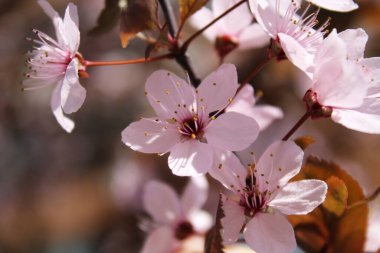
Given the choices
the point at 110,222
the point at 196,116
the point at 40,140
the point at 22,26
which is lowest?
the point at 110,222

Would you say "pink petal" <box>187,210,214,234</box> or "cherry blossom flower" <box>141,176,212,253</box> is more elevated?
"cherry blossom flower" <box>141,176,212,253</box>

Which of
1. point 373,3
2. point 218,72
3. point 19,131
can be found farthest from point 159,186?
point 19,131

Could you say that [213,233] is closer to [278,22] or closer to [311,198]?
[311,198]

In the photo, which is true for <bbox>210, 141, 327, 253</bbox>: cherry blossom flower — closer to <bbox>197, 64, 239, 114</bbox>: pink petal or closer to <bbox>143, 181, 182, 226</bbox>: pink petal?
<bbox>197, 64, 239, 114</bbox>: pink petal

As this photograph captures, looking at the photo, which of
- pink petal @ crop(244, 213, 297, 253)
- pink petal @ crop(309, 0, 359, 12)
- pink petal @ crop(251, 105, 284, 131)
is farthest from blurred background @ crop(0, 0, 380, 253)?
pink petal @ crop(244, 213, 297, 253)

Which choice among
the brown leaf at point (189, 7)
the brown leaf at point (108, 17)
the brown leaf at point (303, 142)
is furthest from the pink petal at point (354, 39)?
the brown leaf at point (108, 17)

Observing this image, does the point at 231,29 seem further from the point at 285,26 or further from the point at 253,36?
the point at 285,26
